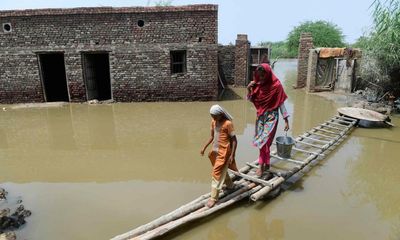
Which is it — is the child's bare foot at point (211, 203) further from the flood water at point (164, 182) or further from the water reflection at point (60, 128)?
the water reflection at point (60, 128)

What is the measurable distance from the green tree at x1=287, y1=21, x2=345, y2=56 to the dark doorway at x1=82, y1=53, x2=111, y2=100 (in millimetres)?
23626

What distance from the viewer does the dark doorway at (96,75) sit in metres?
11.8

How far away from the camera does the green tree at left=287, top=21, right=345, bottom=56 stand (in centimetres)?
3169

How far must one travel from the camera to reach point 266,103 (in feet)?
15.0

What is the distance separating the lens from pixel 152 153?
21.3 feet

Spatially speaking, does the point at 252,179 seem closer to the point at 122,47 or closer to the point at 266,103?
the point at 266,103

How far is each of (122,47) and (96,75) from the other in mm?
2226

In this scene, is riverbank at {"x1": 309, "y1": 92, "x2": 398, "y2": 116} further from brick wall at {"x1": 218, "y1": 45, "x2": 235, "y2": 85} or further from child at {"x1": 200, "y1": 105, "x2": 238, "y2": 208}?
child at {"x1": 200, "y1": 105, "x2": 238, "y2": 208}

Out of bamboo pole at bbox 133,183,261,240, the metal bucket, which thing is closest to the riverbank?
the metal bucket

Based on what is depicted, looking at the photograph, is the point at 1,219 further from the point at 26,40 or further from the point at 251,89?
the point at 26,40

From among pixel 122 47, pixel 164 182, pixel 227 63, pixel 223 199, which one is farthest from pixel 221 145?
pixel 227 63

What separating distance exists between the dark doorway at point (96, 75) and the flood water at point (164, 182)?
10.3ft

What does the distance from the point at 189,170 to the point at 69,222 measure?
2200 mm

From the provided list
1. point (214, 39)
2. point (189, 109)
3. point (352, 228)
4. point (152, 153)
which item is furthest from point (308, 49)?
point (352, 228)
